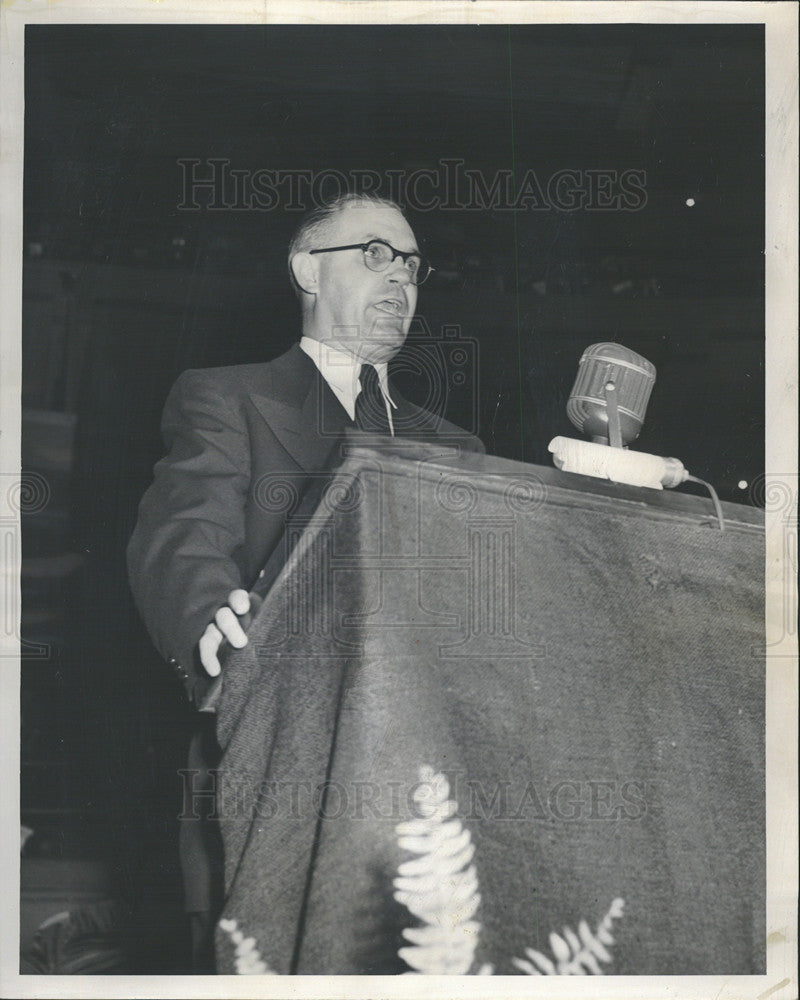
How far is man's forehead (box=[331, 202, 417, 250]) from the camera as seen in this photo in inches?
76.4

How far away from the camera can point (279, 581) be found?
185 centimetres

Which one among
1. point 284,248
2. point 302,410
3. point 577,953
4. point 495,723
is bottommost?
point 577,953

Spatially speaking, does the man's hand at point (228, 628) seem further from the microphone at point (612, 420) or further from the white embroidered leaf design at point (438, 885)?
the microphone at point (612, 420)

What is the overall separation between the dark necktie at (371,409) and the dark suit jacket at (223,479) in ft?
0.07

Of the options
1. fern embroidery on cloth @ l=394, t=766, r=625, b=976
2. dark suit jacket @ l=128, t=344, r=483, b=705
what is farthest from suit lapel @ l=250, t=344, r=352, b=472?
fern embroidery on cloth @ l=394, t=766, r=625, b=976

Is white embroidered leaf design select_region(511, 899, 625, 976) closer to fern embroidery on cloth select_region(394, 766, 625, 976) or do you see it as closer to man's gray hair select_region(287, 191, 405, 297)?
fern embroidery on cloth select_region(394, 766, 625, 976)

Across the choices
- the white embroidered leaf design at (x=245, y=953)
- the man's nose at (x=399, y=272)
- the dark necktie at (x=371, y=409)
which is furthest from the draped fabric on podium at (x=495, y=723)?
the man's nose at (x=399, y=272)

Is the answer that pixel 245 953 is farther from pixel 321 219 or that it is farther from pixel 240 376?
pixel 321 219

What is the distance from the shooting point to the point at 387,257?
194 cm

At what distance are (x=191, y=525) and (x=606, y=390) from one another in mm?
802

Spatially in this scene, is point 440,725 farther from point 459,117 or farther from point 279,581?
point 459,117

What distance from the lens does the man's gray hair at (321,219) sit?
1.94m

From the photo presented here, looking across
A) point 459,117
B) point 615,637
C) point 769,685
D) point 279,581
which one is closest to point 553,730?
point 615,637

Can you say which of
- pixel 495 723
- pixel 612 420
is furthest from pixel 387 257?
pixel 495 723
